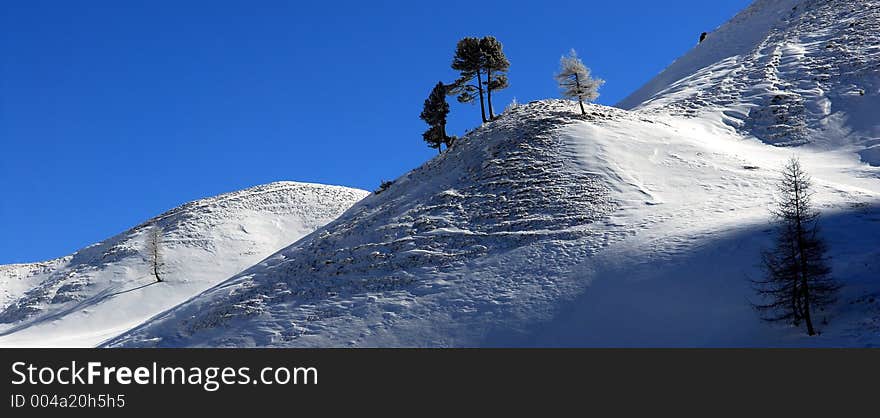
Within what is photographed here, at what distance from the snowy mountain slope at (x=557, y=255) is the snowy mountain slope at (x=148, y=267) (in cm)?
1579

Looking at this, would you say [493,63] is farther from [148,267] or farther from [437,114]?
[148,267]

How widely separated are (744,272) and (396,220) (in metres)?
19.2

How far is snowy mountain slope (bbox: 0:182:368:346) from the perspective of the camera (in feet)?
176

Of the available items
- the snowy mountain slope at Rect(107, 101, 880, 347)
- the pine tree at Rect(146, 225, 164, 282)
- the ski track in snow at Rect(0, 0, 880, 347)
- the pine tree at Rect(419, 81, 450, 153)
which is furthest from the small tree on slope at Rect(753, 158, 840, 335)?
the pine tree at Rect(146, 225, 164, 282)

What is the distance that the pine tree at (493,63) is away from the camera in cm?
5819

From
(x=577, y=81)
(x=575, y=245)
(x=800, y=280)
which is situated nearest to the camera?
(x=800, y=280)

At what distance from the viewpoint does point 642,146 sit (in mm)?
45094

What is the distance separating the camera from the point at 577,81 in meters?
52.3

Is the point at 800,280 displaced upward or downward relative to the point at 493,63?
downward

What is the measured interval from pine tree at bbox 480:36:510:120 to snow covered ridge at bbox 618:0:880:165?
1201 cm

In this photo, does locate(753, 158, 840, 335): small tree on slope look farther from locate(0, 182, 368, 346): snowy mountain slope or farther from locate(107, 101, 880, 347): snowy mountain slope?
locate(0, 182, 368, 346): snowy mountain slope

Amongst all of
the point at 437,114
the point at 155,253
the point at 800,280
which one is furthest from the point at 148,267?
the point at 800,280

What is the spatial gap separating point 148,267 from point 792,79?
177 feet

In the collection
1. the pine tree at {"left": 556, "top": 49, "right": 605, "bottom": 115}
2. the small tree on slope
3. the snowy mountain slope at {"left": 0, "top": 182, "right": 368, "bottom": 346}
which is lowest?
the small tree on slope
